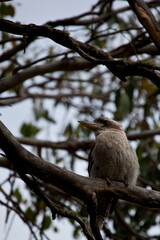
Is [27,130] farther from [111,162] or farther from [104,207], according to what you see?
[111,162]

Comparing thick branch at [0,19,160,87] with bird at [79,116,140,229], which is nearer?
thick branch at [0,19,160,87]

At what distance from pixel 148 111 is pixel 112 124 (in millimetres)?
1232

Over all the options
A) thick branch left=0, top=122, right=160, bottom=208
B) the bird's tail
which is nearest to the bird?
the bird's tail

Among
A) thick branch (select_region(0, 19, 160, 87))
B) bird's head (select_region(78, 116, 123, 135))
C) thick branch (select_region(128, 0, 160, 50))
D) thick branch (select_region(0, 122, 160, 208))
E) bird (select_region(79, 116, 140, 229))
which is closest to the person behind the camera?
thick branch (select_region(0, 122, 160, 208))

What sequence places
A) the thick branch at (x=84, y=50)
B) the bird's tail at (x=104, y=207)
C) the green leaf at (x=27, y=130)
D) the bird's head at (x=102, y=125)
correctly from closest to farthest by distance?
the thick branch at (x=84, y=50)
the bird's tail at (x=104, y=207)
the bird's head at (x=102, y=125)
the green leaf at (x=27, y=130)

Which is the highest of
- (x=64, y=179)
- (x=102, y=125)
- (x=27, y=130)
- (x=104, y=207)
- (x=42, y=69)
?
(x=42, y=69)

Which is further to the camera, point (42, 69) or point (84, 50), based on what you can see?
point (42, 69)

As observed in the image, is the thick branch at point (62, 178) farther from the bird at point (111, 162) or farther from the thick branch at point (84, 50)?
the thick branch at point (84, 50)

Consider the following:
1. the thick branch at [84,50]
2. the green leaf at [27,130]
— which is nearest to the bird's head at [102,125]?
the green leaf at [27,130]

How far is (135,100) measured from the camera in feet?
21.5

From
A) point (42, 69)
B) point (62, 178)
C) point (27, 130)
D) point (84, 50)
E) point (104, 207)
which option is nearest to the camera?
point (62, 178)

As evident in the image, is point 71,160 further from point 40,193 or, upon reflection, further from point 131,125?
point 40,193

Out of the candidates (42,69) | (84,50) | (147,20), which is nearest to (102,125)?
(42,69)

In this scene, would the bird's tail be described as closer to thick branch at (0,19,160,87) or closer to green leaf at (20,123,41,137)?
thick branch at (0,19,160,87)
